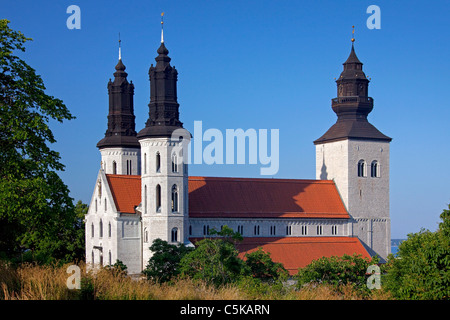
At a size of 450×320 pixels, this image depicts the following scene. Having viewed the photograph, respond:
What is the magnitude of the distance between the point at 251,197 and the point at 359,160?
447 inches

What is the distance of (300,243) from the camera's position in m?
54.8

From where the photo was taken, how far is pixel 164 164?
4847 centimetres

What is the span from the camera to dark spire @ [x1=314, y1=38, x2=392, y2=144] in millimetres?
60562

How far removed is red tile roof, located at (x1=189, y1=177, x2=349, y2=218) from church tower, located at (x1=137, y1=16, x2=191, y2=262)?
359 cm

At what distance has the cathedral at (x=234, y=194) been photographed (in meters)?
48.8

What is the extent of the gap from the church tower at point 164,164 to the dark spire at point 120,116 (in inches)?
537

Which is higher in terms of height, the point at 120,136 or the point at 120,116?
the point at 120,116

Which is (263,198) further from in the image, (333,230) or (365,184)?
(365,184)

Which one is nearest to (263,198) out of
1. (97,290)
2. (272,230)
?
(272,230)

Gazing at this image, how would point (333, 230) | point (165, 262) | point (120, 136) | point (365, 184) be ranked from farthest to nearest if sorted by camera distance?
point (120, 136)
point (365, 184)
point (333, 230)
point (165, 262)

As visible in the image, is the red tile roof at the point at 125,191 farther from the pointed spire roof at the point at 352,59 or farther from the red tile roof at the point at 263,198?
the pointed spire roof at the point at 352,59

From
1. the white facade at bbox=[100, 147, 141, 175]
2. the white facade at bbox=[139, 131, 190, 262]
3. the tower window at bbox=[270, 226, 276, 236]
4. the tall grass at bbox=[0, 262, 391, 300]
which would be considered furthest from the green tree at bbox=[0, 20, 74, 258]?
the white facade at bbox=[100, 147, 141, 175]

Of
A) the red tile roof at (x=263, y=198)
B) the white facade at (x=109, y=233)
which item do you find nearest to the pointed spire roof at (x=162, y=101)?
the white facade at (x=109, y=233)

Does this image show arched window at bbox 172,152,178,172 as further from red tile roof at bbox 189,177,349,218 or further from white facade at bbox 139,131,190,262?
red tile roof at bbox 189,177,349,218
